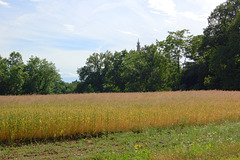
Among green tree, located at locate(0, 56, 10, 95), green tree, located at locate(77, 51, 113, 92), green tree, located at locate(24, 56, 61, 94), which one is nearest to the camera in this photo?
green tree, located at locate(0, 56, 10, 95)

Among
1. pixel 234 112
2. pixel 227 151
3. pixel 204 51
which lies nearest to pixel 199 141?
pixel 227 151

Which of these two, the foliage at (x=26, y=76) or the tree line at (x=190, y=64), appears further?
the foliage at (x=26, y=76)

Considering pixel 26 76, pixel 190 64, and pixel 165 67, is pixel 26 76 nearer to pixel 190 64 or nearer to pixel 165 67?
pixel 165 67

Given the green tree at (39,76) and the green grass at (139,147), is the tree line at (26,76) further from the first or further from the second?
the green grass at (139,147)

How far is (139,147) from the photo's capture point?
5.92 meters

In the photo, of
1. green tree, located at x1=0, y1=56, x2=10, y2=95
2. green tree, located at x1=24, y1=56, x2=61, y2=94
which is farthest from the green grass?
green tree, located at x1=24, y1=56, x2=61, y2=94

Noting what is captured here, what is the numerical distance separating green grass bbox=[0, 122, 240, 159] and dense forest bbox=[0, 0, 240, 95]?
2590 centimetres

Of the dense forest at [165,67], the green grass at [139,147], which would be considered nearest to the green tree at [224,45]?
the dense forest at [165,67]

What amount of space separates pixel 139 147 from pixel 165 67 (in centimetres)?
3451

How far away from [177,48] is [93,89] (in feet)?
77.3

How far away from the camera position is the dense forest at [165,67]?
30.5 metres

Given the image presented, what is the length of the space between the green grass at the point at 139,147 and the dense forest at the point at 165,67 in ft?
85.0

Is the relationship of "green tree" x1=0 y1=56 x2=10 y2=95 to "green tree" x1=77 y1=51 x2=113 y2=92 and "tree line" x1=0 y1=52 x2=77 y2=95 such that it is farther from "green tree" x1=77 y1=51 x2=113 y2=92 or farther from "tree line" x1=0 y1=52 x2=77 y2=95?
"green tree" x1=77 y1=51 x2=113 y2=92

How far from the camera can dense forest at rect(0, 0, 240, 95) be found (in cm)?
3050
